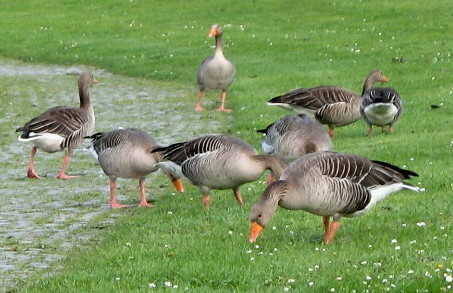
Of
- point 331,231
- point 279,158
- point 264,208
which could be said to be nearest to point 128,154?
point 279,158

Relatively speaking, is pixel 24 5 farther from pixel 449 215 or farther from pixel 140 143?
pixel 449 215

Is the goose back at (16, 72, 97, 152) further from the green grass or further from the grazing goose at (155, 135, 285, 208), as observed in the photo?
the grazing goose at (155, 135, 285, 208)

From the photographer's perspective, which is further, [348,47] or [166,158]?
[348,47]

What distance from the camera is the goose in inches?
376

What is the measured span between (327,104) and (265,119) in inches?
97.7

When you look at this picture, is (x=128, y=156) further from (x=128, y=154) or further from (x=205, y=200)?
(x=205, y=200)

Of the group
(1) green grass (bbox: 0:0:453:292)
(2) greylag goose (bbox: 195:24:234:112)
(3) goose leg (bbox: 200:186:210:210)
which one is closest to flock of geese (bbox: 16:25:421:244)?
(3) goose leg (bbox: 200:186:210:210)

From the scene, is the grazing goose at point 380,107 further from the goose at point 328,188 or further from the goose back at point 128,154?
the goose at point 328,188

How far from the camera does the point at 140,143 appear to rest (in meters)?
13.5

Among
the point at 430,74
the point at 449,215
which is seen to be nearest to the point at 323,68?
the point at 430,74

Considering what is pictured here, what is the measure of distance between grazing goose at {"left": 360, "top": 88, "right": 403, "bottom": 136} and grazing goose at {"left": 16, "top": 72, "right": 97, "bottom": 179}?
188 inches

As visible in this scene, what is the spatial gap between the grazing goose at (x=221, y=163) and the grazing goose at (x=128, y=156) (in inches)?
30.6

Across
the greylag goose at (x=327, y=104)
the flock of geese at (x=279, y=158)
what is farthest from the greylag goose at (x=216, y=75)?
the greylag goose at (x=327, y=104)

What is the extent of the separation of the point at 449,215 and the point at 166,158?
12.3ft
